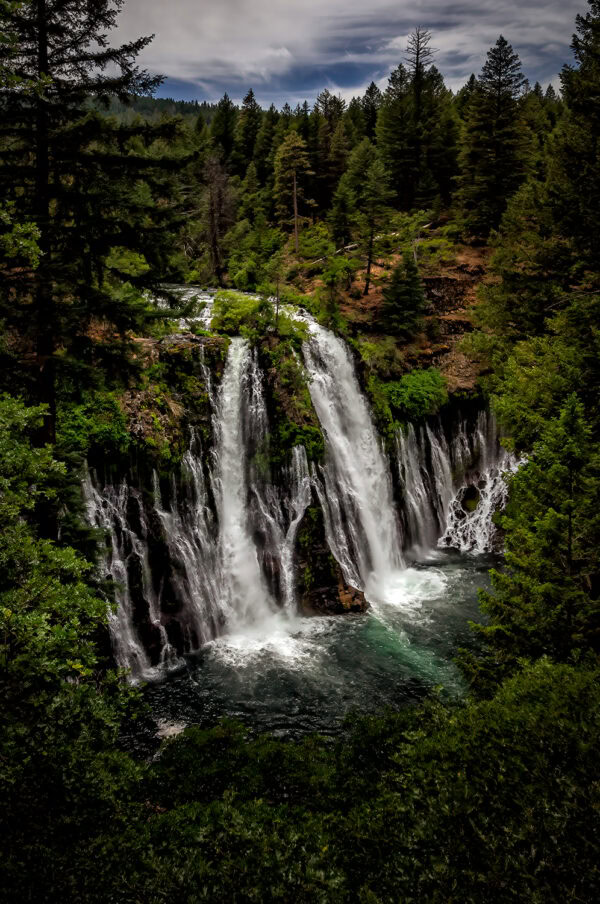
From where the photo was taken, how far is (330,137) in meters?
40.6

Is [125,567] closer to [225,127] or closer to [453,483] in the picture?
[453,483]

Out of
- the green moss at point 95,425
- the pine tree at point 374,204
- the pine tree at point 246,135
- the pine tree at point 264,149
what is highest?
the pine tree at point 246,135

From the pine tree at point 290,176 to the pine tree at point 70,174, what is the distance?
28110 millimetres

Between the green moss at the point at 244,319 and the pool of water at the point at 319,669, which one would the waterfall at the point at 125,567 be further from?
the green moss at the point at 244,319

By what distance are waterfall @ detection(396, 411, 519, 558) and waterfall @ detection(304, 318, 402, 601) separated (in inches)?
58.7

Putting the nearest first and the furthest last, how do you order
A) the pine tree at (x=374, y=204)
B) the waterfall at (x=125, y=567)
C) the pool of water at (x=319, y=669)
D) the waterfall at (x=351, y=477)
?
the pool of water at (x=319, y=669) → the waterfall at (x=125, y=567) → the waterfall at (x=351, y=477) → the pine tree at (x=374, y=204)

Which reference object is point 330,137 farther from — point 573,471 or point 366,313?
point 573,471

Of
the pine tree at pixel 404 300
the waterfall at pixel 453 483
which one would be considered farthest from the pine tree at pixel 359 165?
the waterfall at pixel 453 483

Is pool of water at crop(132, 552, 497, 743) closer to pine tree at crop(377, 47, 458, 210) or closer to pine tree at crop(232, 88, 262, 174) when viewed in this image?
pine tree at crop(377, 47, 458, 210)

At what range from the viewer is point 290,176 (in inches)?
1410

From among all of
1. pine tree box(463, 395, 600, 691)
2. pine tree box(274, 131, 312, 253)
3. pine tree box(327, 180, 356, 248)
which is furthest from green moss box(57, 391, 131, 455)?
pine tree box(274, 131, 312, 253)

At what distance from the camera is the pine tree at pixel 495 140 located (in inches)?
1132

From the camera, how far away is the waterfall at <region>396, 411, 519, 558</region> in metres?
20.9

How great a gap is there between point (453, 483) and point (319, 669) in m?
12.7
